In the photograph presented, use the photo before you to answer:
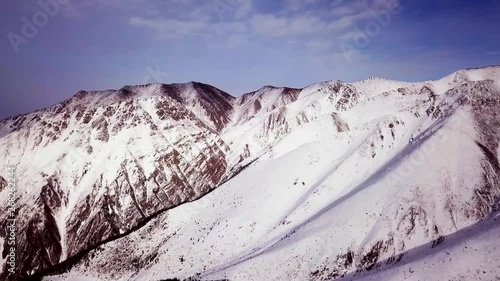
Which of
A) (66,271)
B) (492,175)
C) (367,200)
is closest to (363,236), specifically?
(367,200)

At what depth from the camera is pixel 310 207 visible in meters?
56.3

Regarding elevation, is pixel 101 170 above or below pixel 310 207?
above

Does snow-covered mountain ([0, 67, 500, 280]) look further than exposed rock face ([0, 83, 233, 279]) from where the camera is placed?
No

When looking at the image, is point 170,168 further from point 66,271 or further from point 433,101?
point 433,101

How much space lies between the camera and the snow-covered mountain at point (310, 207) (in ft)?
131

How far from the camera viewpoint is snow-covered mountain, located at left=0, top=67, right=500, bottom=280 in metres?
40.1

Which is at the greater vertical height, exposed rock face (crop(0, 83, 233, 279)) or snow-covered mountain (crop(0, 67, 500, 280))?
exposed rock face (crop(0, 83, 233, 279))

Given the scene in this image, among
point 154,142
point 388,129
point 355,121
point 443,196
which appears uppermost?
point 154,142

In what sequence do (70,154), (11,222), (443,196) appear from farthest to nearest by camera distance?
(70,154) < (11,222) < (443,196)

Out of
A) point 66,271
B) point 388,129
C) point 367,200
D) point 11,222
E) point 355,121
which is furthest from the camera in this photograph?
point 11,222

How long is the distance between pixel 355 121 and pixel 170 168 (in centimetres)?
7571

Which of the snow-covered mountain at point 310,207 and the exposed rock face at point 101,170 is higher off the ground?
the exposed rock face at point 101,170

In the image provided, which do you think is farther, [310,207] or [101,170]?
[101,170]

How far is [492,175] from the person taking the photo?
145ft
